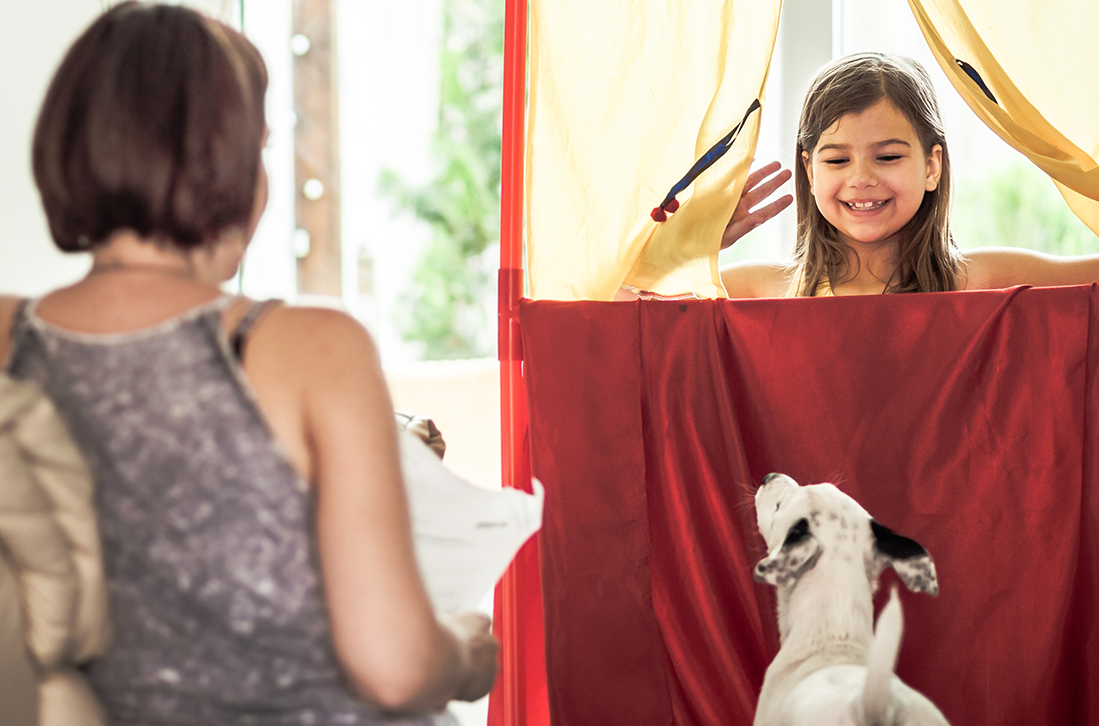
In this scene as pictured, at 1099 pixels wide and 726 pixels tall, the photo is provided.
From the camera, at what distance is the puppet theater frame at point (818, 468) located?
1377 millimetres

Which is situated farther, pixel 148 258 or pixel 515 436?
pixel 515 436

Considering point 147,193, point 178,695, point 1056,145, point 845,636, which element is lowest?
point 845,636

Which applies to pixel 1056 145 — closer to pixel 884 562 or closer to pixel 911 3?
pixel 911 3

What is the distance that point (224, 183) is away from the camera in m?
0.70

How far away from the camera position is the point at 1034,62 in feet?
4.98

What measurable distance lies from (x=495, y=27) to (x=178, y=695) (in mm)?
2825

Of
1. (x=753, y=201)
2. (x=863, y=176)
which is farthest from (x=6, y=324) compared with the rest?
(x=863, y=176)

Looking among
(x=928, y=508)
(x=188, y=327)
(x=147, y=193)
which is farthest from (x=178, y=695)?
(x=928, y=508)

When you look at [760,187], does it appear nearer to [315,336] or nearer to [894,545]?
[894,545]

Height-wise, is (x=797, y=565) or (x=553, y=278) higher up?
(x=553, y=278)

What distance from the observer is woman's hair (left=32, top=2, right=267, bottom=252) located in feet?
2.24

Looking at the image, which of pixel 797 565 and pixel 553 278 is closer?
pixel 797 565

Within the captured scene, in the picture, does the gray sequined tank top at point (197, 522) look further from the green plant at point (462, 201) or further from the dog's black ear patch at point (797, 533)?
the green plant at point (462, 201)

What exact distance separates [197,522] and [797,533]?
0.75 metres
